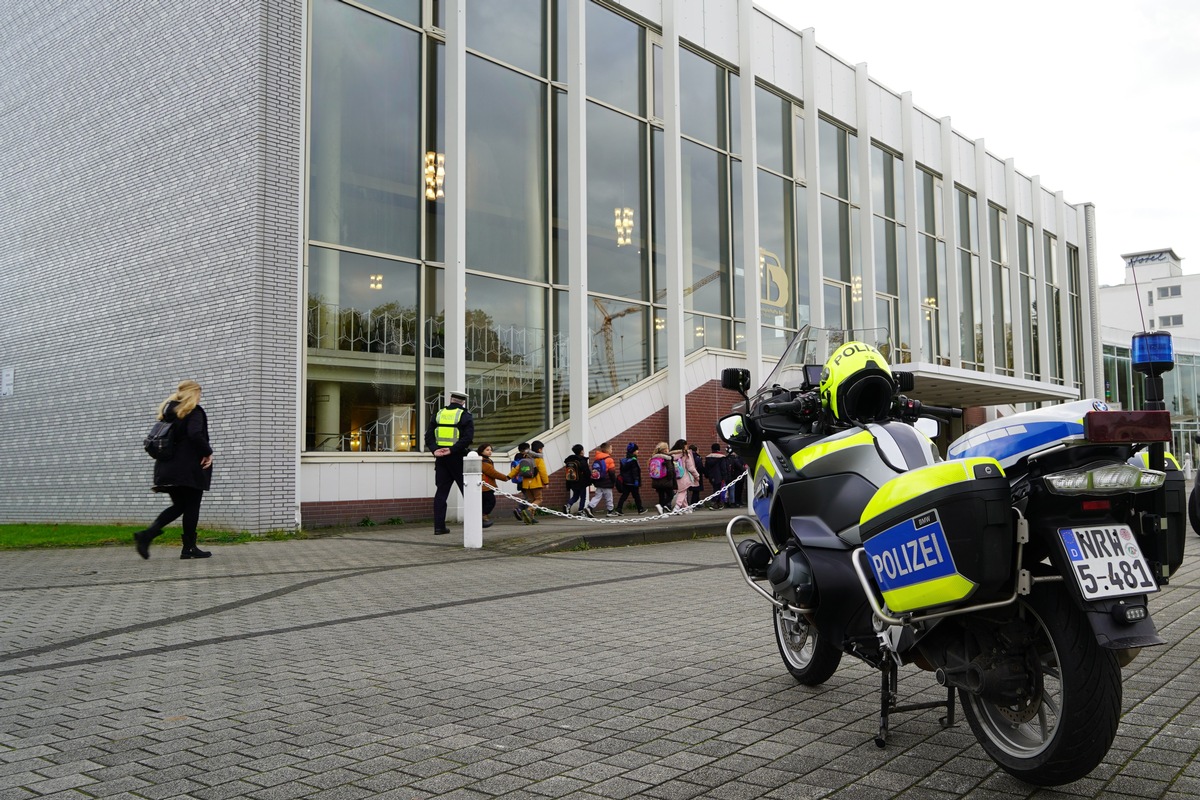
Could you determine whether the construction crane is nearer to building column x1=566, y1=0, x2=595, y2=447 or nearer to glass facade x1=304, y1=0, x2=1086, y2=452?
glass facade x1=304, y1=0, x2=1086, y2=452

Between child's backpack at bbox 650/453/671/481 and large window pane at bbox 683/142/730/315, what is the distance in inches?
216

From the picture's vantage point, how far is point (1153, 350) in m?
4.74

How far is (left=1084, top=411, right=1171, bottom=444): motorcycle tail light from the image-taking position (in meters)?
2.85

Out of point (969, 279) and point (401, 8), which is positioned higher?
point (401, 8)

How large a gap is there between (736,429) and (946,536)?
1.83 m

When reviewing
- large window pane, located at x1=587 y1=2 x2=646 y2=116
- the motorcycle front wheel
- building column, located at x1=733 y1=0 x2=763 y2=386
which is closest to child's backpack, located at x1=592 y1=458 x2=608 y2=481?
building column, located at x1=733 y1=0 x2=763 y2=386

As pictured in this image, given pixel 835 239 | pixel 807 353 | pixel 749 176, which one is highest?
pixel 749 176

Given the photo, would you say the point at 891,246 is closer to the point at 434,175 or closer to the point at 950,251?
the point at 950,251

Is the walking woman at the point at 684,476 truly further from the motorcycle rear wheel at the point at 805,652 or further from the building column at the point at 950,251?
the building column at the point at 950,251

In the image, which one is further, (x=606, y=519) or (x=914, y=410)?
(x=606, y=519)

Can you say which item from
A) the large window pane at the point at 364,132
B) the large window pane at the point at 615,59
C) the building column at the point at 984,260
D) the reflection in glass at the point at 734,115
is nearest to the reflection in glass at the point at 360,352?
the large window pane at the point at 364,132

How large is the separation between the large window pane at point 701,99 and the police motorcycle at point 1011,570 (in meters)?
20.2

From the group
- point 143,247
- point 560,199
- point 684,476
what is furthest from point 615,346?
point 143,247

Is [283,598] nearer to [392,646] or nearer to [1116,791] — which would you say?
[392,646]
